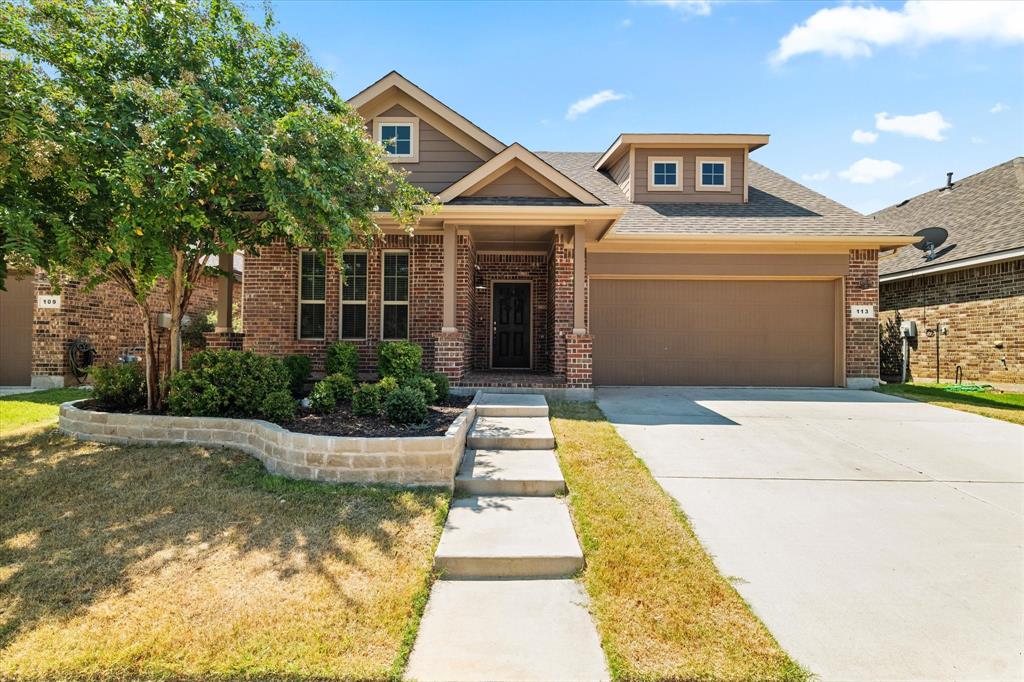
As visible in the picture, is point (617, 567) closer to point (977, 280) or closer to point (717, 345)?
point (717, 345)

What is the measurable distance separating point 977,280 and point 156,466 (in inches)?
633

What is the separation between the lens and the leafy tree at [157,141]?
4.29 m

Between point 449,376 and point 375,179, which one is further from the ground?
point 375,179

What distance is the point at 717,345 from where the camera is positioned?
1014cm

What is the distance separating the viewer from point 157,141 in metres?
4.52

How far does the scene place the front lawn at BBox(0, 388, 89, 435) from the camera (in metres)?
6.40

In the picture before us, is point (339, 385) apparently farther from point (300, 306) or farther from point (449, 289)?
point (300, 306)

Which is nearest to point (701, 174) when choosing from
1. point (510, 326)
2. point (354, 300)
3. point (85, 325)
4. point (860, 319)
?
point (860, 319)

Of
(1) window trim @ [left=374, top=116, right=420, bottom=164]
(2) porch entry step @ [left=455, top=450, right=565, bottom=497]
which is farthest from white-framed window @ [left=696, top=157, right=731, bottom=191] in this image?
(2) porch entry step @ [left=455, top=450, right=565, bottom=497]

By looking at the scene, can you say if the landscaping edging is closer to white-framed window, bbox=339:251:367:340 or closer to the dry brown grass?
the dry brown grass

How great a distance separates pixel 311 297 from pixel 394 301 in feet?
5.42

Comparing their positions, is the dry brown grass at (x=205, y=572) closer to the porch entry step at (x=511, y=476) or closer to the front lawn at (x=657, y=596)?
the porch entry step at (x=511, y=476)

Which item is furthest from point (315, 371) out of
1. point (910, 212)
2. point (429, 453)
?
point (910, 212)

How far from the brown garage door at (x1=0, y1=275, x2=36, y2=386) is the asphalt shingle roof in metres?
12.3
